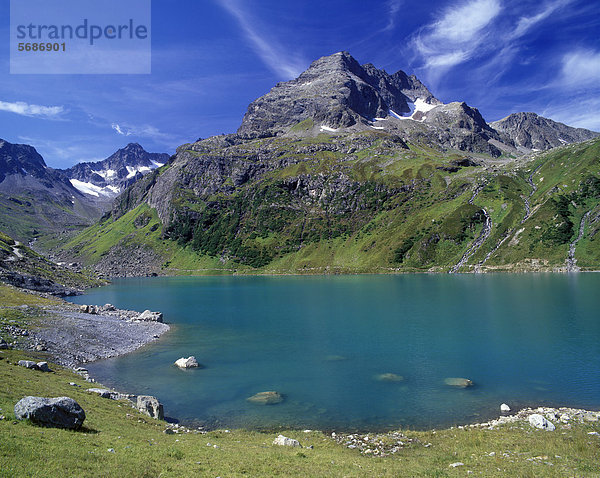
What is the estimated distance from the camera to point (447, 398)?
3238 cm

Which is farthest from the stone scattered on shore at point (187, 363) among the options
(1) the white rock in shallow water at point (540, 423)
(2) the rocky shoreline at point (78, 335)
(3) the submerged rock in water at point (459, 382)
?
(1) the white rock in shallow water at point (540, 423)

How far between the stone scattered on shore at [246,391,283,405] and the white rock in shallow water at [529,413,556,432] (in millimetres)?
20516

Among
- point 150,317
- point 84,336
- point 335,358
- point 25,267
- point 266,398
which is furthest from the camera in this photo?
point 25,267

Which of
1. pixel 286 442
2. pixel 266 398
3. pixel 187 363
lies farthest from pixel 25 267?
pixel 286 442

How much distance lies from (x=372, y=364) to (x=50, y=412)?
34.9 meters

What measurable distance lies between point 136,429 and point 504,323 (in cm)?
6409

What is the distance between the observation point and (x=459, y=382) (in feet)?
118

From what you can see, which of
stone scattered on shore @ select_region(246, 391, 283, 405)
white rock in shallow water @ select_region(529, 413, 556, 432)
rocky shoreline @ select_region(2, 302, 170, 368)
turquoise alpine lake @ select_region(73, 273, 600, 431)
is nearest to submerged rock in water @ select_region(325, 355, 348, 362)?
turquoise alpine lake @ select_region(73, 273, 600, 431)

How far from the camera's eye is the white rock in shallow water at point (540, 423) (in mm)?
24017

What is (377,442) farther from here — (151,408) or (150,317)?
(150,317)

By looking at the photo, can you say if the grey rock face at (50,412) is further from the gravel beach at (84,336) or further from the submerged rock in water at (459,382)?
the submerged rock in water at (459,382)

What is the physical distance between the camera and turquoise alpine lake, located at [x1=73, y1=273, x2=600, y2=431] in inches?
1195

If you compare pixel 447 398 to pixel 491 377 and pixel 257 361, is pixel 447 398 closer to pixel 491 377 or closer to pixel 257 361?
pixel 491 377

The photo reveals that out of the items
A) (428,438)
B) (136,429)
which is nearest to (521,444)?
(428,438)
